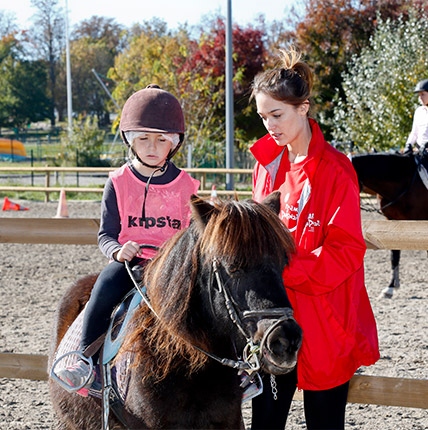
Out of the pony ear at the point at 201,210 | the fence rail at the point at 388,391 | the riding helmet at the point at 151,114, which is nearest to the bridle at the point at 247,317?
the pony ear at the point at 201,210

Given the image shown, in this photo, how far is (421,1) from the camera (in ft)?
71.8

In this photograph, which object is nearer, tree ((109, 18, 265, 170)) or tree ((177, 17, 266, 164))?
tree ((109, 18, 265, 170))

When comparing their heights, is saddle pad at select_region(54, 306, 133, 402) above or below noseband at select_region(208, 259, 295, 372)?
below

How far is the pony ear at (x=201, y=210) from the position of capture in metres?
2.01

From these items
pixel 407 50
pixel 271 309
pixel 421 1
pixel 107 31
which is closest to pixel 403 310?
pixel 271 309

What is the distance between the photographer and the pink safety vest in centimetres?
Result: 258

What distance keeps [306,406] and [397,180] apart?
235 inches

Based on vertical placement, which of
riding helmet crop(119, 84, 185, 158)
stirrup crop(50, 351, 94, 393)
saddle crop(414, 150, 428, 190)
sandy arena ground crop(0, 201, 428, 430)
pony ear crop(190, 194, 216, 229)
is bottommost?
sandy arena ground crop(0, 201, 428, 430)

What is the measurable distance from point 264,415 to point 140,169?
1219 mm

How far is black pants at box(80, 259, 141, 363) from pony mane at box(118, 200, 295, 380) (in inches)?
6.6

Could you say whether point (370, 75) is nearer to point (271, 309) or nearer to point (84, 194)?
point (84, 194)

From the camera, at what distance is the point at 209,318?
2086mm

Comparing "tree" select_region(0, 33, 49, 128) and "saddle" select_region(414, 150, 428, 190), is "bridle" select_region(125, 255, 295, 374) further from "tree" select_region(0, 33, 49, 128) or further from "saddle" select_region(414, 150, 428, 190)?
"tree" select_region(0, 33, 49, 128)

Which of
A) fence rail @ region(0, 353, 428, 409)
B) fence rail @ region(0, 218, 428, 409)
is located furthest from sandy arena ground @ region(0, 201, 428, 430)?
fence rail @ region(0, 353, 428, 409)
